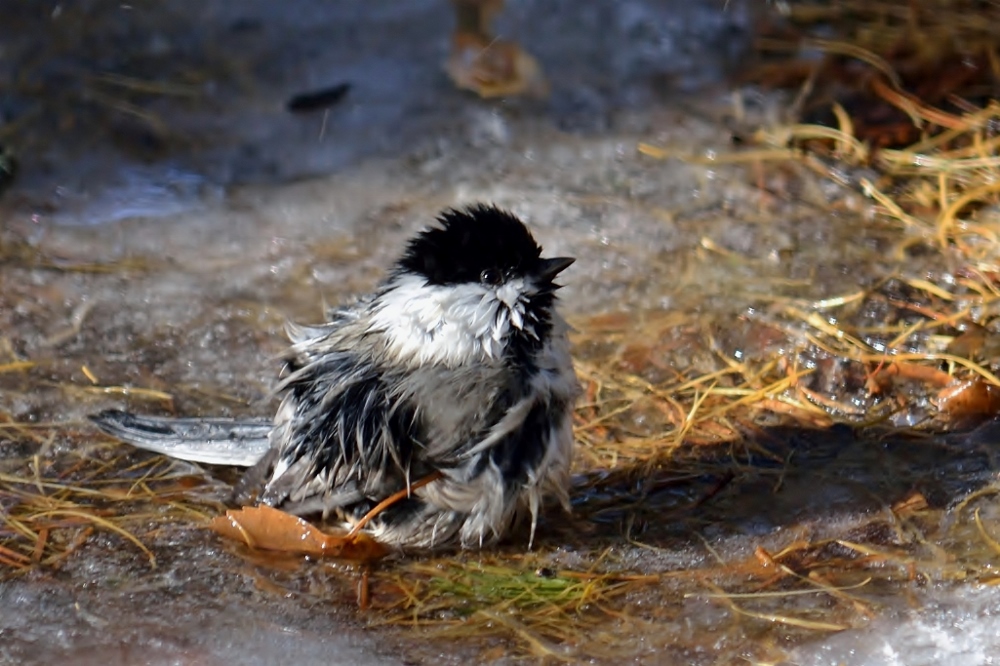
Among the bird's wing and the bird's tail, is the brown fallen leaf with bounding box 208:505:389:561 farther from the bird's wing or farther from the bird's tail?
the bird's tail

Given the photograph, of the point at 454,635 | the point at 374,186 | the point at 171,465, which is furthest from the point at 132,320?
the point at 454,635

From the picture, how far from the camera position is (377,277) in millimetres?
4160

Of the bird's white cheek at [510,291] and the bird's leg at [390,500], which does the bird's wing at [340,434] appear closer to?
the bird's leg at [390,500]

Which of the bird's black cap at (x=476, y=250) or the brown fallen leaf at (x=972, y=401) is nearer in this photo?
the bird's black cap at (x=476, y=250)

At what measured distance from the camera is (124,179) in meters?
4.72

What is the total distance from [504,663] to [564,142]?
9.14 ft

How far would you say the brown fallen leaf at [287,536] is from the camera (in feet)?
9.68

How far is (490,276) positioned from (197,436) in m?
0.94

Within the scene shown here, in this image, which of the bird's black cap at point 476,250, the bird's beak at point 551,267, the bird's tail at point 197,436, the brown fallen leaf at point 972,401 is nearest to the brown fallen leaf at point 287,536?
the bird's tail at point 197,436

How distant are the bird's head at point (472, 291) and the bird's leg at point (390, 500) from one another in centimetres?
27

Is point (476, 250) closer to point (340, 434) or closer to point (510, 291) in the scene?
point (510, 291)

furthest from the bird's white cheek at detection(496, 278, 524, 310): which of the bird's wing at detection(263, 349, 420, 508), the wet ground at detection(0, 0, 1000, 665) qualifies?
the wet ground at detection(0, 0, 1000, 665)

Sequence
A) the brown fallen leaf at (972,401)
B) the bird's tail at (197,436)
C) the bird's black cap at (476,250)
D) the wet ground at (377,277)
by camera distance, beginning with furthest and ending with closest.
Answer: the brown fallen leaf at (972,401), the bird's tail at (197,436), the bird's black cap at (476,250), the wet ground at (377,277)

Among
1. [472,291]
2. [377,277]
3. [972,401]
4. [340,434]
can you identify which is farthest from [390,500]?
[972,401]
